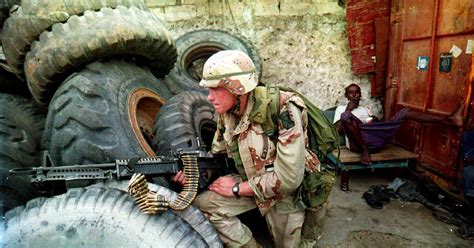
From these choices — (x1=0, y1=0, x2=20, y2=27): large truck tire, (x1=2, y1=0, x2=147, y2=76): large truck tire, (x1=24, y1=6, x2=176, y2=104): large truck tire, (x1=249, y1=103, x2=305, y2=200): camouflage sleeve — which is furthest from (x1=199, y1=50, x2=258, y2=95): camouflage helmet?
(x1=0, y1=0, x2=20, y2=27): large truck tire

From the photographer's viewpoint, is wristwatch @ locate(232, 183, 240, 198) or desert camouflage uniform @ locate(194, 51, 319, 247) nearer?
desert camouflage uniform @ locate(194, 51, 319, 247)

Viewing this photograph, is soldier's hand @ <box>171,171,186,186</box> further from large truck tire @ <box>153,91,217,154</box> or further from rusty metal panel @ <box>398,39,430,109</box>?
rusty metal panel @ <box>398,39,430,109</box>

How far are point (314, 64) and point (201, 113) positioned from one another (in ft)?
9.94

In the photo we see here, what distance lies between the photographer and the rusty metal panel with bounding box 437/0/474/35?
10.6ft

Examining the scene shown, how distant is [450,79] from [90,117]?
12.2ft

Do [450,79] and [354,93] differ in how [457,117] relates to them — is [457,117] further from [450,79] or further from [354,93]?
[354,93]

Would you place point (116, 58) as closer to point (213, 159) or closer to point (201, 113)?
point (201, 113)

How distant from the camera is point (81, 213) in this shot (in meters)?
1.63

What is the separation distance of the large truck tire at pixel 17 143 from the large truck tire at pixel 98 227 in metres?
0.59

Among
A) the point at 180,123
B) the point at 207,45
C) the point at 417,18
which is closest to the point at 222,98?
the point at 180,123

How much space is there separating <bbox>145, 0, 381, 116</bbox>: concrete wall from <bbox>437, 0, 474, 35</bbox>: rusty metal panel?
1.73m

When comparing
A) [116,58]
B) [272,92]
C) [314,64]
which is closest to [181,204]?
[272,92]

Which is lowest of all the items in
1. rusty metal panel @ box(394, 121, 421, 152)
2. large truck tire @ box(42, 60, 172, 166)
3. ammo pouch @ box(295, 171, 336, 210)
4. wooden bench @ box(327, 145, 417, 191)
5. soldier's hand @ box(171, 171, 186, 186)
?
wooden bench @ box(327, 145, 417, 191)

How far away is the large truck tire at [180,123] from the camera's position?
8.37 ft
